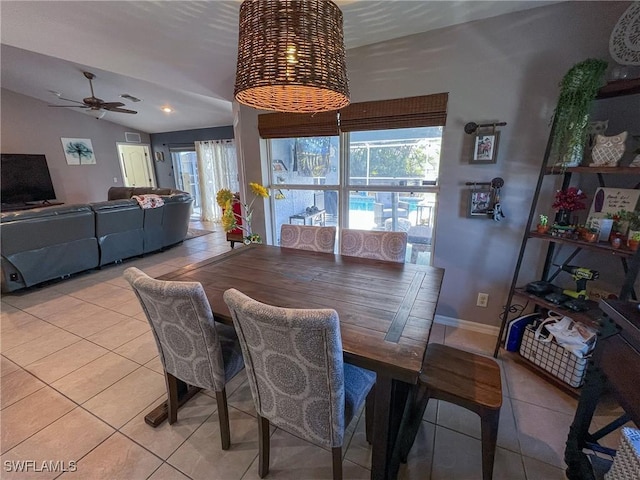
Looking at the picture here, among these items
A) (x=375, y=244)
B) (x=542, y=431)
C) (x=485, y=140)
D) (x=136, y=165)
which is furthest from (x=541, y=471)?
(x=136, y=165)

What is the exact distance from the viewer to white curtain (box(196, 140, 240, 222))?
6457 millimetres

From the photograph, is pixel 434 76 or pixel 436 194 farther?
pixel 436 194

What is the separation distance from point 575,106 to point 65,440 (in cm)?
329

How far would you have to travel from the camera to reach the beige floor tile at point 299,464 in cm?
128

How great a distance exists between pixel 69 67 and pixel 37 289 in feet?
11.6

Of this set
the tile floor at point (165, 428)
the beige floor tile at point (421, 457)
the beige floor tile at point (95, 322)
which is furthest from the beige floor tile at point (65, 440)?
the beige floor tile at point (421, 457)

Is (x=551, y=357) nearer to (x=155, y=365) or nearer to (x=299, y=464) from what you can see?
(x=299, y=464)

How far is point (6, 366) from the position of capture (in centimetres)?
195

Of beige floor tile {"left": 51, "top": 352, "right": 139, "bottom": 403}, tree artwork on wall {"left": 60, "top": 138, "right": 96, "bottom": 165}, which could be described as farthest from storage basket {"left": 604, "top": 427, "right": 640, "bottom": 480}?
tree artwork on wall {"left": 60, "top": 138, "right": 96, "bottom": 165}

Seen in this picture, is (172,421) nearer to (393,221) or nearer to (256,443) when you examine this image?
(256,443)

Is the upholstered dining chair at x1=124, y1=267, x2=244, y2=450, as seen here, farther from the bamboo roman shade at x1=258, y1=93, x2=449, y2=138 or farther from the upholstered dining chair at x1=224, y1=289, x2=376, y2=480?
the bamboo roman shade at x1=258, y1=93, x2=449, y2=138

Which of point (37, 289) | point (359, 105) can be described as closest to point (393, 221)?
point (359, 105)

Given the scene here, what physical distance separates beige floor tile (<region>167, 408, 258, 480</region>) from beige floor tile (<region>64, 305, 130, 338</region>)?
61.5 inches

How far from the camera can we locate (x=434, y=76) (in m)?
2.10
